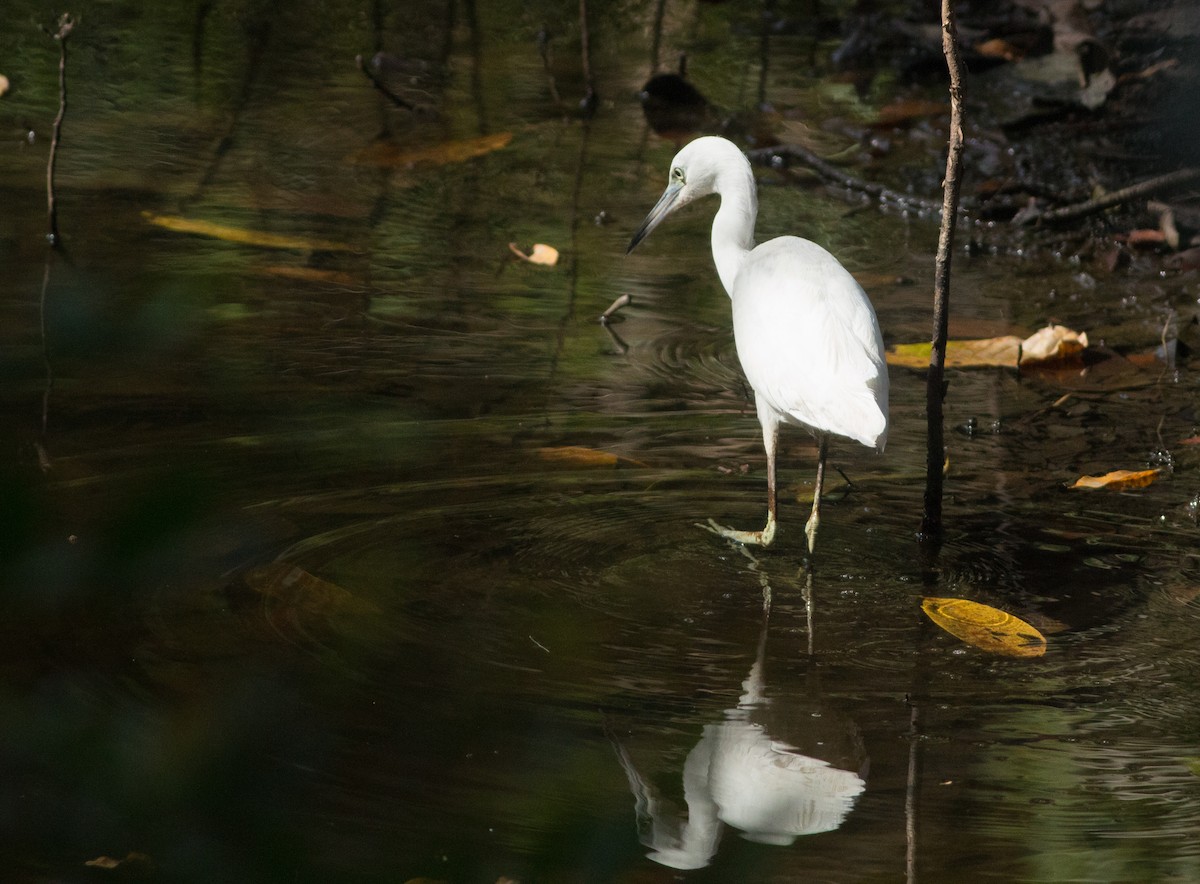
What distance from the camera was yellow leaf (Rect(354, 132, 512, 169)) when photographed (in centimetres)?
768

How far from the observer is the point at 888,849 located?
268 cm

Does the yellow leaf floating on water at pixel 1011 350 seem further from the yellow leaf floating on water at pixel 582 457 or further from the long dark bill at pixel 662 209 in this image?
the yellow leaf floating on water at pixel 582 457

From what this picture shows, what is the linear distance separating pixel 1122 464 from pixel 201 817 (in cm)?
409

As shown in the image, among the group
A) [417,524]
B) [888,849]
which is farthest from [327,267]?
[888,849]

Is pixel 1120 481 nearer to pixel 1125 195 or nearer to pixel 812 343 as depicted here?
pixel 812 343

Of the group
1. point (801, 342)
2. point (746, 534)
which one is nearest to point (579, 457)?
point (746, 534)

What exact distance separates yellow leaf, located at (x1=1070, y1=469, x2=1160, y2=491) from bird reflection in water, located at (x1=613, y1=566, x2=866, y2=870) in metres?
1.72

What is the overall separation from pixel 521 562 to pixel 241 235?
2996 mm

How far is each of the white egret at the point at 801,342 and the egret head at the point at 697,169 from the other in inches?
6.1

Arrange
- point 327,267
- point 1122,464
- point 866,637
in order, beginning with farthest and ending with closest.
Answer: point 327,267
point 1122,464
point 866,637

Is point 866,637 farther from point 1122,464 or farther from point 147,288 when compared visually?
point 147,288

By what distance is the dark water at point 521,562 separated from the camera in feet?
3.87

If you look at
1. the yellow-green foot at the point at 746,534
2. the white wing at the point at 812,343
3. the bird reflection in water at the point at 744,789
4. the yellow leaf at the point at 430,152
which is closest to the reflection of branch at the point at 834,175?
the yellow leaf at the point at 430,152

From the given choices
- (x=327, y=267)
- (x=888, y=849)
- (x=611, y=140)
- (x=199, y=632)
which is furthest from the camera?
(x=611, y=140)
